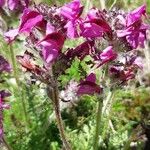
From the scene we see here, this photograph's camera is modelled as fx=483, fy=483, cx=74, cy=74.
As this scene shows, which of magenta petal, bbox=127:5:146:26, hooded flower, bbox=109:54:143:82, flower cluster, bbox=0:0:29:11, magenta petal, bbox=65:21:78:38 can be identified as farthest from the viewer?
flower cluster, bbox=0:0:29:11

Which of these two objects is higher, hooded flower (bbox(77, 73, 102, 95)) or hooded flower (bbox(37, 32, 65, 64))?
hooded flower (bbox(37, 32, 65, 64))

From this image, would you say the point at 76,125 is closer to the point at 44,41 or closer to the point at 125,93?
the point at 125,93

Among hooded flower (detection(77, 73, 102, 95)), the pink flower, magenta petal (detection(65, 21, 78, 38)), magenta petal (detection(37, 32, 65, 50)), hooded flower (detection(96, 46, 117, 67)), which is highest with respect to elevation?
the pink flower

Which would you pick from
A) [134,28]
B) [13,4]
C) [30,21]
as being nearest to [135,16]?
[134,28]

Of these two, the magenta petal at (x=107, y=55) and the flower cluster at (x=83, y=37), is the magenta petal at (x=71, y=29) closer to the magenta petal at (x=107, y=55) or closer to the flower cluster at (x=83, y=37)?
the flower cluster at (x=83, y=37)

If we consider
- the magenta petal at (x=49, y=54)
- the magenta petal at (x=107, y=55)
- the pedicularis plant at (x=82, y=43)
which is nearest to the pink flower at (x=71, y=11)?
the pedicularis plant at (x=82, y=43)

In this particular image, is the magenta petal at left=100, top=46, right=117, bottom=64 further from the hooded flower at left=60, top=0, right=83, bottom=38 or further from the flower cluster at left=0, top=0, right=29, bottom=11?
the flower cluster at left=0, top=0, right=29, bottom=11

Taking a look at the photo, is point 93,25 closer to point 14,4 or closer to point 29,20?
point 29,20

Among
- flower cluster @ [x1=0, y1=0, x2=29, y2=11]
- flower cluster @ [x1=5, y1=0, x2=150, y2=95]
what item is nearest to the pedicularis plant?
flower cluster @ [x1=5, y1=0, x2=150, y2=95]
